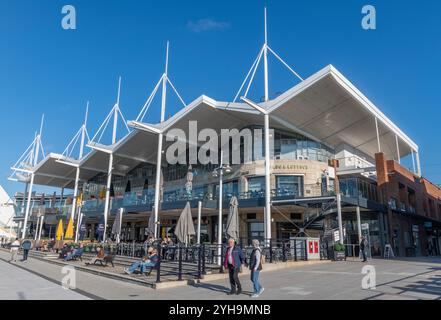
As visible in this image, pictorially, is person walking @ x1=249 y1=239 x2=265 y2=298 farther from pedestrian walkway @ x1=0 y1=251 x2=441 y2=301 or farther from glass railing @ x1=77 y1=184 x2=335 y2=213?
glass railing @ x1=77 y1=184 x2=335 y2=213

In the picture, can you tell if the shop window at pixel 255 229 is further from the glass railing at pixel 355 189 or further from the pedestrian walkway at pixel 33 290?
the pedestrian walkway at pixel 33 290

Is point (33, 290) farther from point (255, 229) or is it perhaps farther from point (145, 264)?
point (255, 229)

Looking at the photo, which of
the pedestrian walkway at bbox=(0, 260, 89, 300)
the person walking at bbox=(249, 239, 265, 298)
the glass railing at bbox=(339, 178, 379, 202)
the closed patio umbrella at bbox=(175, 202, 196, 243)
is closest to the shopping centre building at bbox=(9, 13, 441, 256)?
the glass railing at bbox=(339, 178, 379, 202)

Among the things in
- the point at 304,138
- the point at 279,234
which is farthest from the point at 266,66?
the point at 279,234

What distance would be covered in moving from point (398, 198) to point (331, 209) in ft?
34.8

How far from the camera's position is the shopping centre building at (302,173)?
25.0 m

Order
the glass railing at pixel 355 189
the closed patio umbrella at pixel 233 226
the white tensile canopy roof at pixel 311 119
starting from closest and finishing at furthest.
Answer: the closed patio umbrella at pixel 233 226, the glass railing at pixel 355 189, the white tensile canopy roof at pixel 311 119

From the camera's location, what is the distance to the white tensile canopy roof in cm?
2522

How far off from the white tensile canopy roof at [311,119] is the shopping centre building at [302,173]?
86 mm

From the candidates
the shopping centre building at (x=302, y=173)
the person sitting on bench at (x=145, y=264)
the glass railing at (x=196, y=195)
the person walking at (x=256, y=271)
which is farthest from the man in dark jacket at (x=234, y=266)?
the glass railing at (x=196, y=195)

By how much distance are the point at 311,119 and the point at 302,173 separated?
4454 mm

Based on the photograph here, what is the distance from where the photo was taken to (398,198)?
1213 inches

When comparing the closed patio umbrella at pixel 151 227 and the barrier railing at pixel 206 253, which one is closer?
the barrier railing at pixel 206 253
